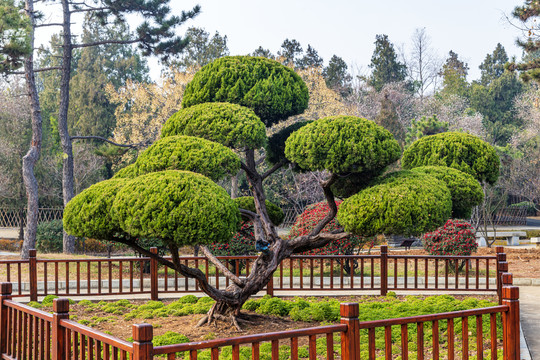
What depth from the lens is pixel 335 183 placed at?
7.99m

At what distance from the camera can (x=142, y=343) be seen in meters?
3.00

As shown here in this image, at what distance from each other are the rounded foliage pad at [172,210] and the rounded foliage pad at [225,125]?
1.27m

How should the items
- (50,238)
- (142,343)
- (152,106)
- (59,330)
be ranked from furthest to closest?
(152,106)
(50,238)
(59,330)
(142,343)

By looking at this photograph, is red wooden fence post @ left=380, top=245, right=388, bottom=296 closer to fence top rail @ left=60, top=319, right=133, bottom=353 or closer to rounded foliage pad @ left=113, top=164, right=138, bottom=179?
rounded foliage pad @ left=113, top=164, right=138, bottom=179

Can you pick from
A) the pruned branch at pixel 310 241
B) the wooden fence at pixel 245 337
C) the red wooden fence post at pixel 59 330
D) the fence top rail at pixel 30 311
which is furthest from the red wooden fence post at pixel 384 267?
the red wooden fence post at pixel 59 330

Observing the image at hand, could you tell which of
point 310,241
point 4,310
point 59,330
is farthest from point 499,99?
point 59,330

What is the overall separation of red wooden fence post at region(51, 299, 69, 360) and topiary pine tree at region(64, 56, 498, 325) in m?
1.43

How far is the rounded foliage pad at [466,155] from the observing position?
7809 mm

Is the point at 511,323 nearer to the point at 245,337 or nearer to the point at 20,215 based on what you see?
the point at 245,337

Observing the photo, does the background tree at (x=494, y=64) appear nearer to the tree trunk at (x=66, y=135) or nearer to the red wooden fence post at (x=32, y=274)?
the tree trunk at (x=66, y=135)

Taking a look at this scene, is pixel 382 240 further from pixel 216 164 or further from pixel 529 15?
pixel 216 164

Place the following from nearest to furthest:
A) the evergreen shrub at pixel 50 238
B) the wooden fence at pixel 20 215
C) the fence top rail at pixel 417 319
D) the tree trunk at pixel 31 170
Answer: the fence top rail at pixel 417 319 < the tree trunk at pixel 31 170 < the evergreen shrub at pixel 50 238 < the wooden fence at pixel 20 215

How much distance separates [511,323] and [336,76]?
34438 millimetres

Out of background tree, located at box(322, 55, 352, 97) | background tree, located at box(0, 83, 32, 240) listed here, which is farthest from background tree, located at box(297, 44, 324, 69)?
background tree, located at box(0, 83, 32, 240)
